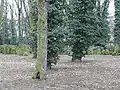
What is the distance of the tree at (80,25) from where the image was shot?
22281 mm

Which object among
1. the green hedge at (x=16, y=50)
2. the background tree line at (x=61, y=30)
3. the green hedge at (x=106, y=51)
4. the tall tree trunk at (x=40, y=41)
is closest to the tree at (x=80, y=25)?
the background tree line at (x=61, y=30)

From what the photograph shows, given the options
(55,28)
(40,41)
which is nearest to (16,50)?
(55,28)

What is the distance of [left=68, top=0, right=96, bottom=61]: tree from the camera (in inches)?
877

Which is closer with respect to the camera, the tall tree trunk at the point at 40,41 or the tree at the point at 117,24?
the tall tree trunk at the point at 40,41

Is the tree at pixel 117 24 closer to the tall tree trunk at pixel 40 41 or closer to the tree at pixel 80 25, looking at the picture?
the tree at pixel 80 25

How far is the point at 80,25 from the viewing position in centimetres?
2231

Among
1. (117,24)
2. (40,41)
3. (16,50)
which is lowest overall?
(16,50)

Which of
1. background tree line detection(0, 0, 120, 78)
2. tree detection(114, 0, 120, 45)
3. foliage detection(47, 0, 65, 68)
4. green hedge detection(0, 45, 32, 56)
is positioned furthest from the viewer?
tree detection(114, 0, 120, 45)

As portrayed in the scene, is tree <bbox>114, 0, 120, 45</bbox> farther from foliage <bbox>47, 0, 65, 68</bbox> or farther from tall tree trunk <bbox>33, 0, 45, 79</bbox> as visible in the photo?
tall tree trunk <bbox>33, 0, 45, 79</bbox>

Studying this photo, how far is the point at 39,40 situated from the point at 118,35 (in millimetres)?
27544

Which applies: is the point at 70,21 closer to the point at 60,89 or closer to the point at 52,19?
the point at 52,19

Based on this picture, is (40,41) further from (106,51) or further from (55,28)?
(106,51)

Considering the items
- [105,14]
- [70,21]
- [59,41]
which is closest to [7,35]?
[105,14]

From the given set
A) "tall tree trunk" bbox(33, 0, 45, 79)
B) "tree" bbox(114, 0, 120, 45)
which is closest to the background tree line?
"tall tree trunk" bbox(33, 0, 45, 79)
